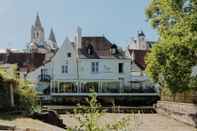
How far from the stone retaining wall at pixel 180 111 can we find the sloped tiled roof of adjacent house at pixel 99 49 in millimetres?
22903

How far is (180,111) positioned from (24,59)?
47.6 meters

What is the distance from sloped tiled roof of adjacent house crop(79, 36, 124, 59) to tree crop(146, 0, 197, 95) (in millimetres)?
37151

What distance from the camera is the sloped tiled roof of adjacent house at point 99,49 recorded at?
73.2m

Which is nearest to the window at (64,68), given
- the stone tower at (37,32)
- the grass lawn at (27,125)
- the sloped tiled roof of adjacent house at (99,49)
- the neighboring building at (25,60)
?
the sloped tiled roof of adjacent house at (99,49)

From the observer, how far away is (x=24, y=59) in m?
85.3

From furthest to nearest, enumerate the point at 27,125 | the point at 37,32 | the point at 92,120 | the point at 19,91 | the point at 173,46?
the point at 37,32
the point at 173,46
the point at 19,91
the point at 27,125
the point at 92,120

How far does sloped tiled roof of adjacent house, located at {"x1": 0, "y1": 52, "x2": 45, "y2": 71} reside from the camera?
81.8m

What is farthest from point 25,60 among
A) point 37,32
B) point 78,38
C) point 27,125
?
point 37,32

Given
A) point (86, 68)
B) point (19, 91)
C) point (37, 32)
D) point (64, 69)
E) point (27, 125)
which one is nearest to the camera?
point (27, 125)

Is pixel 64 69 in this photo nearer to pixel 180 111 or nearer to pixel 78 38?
pixel 78 38

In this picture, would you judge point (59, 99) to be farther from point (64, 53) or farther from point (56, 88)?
point (64, 53)

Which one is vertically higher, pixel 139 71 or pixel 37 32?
pixel 37 32

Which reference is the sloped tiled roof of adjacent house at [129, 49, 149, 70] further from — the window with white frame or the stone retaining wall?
the stone retaining wall

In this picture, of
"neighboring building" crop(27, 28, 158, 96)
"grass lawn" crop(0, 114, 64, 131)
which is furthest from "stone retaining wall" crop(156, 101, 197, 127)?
"neighboring building" crop(27, 28, 158, 96)
